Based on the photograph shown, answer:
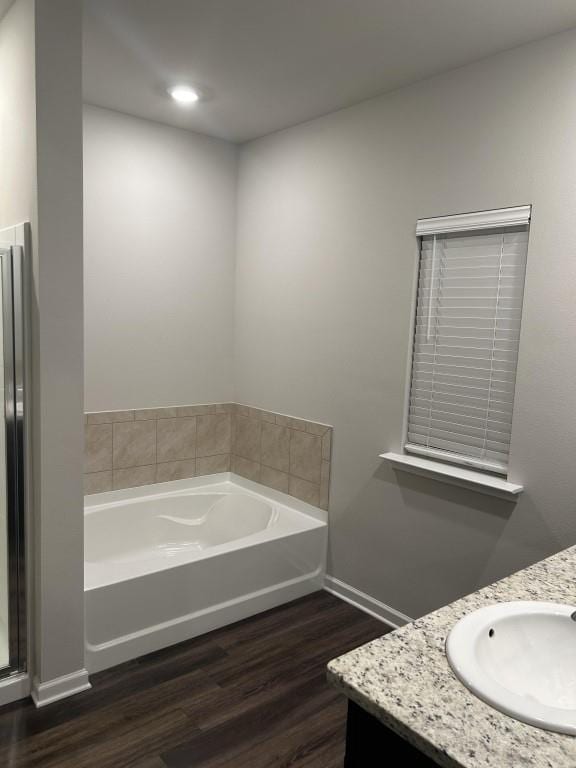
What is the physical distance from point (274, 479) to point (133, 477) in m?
0.88

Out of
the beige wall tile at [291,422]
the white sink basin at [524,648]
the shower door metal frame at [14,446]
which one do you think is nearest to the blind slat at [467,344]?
the beige wall tile at [291,422]

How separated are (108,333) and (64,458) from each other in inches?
52.1

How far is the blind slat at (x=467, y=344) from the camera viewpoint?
8.06 feet

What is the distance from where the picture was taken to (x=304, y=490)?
3465 mm

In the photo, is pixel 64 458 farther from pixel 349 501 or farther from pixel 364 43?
pixel 364 43

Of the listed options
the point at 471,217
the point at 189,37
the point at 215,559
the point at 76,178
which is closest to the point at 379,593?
the point at 215,559

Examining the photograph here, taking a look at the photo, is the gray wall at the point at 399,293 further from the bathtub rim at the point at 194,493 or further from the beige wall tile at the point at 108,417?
the beige wall tile at the point at 108,417

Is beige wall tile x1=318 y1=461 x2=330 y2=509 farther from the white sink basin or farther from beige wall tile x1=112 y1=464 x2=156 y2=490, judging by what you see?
the white sink basin

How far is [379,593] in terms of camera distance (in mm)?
3070

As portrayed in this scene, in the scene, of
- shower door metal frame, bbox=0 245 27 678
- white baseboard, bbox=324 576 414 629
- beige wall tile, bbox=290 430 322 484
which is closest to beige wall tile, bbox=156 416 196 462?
beige wall tile, bbox=290 430 322 484

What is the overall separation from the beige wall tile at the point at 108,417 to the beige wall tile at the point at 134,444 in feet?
0.12

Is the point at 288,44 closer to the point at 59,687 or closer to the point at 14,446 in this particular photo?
the point at 14,446

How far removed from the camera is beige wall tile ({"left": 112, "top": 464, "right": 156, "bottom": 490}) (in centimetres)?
352

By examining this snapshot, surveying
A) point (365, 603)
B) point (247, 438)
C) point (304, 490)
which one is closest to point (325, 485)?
point (304, 490)
